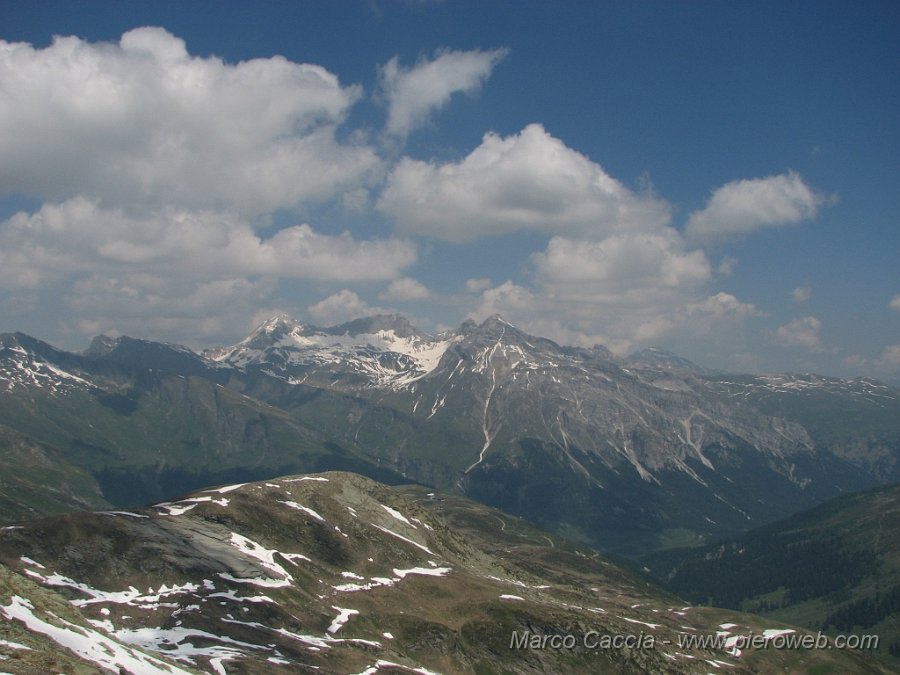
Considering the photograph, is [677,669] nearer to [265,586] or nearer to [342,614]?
[342,614]

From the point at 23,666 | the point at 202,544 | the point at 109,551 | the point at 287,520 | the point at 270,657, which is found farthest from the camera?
the point at 287,520

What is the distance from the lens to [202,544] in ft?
469

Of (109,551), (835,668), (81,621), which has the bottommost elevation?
(835,668)

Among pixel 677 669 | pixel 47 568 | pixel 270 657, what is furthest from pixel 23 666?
pixel 677 669

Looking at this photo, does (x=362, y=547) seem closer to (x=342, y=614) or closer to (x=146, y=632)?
(x=342, y=614)

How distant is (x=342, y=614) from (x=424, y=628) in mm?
16964

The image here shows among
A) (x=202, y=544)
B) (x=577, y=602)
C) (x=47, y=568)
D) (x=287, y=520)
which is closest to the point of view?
(x=47, y=568)

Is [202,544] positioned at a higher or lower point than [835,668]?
higher

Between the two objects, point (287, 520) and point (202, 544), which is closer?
point (202, 544)

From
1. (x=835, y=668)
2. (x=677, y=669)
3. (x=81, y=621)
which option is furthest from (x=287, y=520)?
(x=835, y=668)

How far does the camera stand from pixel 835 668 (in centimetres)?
19638

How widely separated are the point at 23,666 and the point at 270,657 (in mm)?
68566

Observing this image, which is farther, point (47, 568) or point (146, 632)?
point (47, 568)

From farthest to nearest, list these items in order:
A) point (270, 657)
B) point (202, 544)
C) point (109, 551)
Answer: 1. point (202, 544)
2. point (109, 551)
3. point (270, 657)
